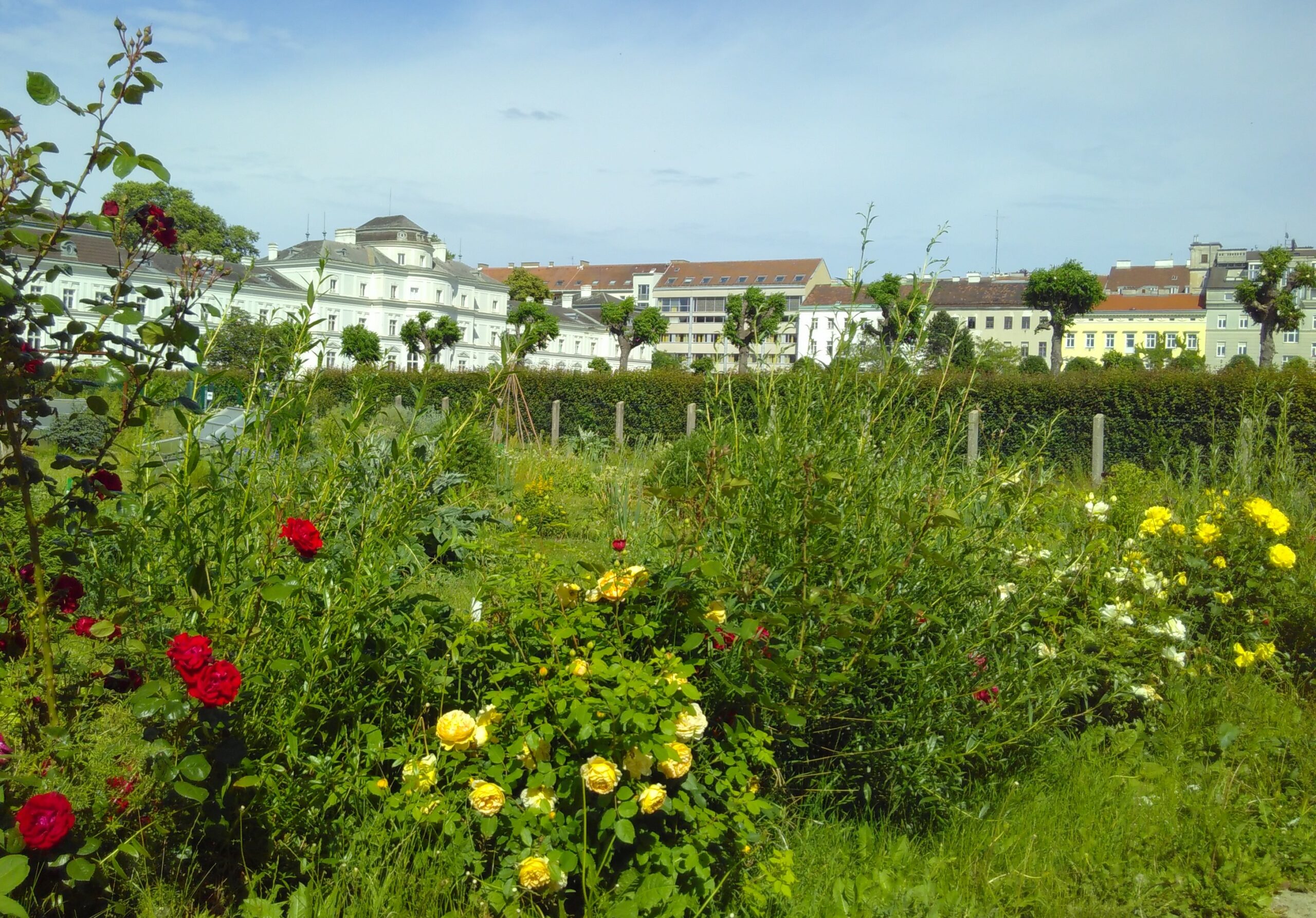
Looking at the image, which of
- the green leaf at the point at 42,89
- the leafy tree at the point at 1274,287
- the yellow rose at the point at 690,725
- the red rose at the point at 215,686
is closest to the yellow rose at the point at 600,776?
the yellow rose at the point at 690,725

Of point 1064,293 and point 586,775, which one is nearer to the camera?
point 586,775

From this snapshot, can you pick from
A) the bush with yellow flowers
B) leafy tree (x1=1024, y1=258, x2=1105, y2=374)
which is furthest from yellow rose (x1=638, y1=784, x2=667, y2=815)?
leafy tree (x1=1024, y1=258, x2=1105, y2=374)

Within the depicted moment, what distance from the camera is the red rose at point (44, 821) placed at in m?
1.57

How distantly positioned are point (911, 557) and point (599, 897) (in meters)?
1.14

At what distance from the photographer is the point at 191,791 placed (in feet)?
5.46

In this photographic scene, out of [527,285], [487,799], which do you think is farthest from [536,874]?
[527,285]

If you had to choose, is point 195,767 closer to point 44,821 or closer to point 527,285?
point 44,821

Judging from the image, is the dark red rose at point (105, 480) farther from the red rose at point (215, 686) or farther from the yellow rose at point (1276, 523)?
the yellow rose at point (1276, 523)

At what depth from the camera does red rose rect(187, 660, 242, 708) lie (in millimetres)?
1678

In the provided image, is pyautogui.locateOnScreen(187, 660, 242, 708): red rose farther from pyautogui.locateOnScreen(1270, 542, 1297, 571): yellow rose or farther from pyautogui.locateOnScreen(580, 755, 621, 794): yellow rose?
pyautogui.locateOnScreen(1270, 542, 1297, 571): yellow rose

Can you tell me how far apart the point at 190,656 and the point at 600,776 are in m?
0.77

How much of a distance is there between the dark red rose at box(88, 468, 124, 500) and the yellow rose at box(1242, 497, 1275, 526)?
13.5 ft

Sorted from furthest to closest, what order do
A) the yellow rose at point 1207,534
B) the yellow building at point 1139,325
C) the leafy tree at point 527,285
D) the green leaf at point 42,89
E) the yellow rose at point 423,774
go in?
the yellow building at point 1139,325
the leafy tree at point 527,285
the yellow rose at point 1207,534
the yellow rose at point 423,774
the green leaf at point 42,89

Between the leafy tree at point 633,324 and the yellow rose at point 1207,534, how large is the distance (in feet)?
157
